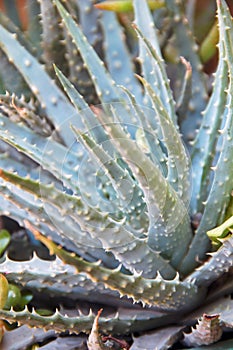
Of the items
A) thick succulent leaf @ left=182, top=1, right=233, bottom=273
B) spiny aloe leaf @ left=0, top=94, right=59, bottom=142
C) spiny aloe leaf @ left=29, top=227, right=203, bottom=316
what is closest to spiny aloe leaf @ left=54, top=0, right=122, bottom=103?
spiny aloe leaf @ left=0, top=94, right=59, bottom=142

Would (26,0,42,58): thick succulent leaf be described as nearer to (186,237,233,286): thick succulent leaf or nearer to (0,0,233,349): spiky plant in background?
(0,0,233,349): spiky plant in background

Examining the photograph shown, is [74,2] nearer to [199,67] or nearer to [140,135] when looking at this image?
[199,67]

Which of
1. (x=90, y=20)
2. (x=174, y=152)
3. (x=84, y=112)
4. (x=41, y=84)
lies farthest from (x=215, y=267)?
(x=90, y=20)

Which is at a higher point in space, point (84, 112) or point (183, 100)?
point (84, 112)

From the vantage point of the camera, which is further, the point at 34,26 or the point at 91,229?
the point at 34,26

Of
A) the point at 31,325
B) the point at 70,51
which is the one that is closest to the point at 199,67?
the point at 70,51

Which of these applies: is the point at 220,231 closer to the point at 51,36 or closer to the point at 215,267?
the point at 215,267
